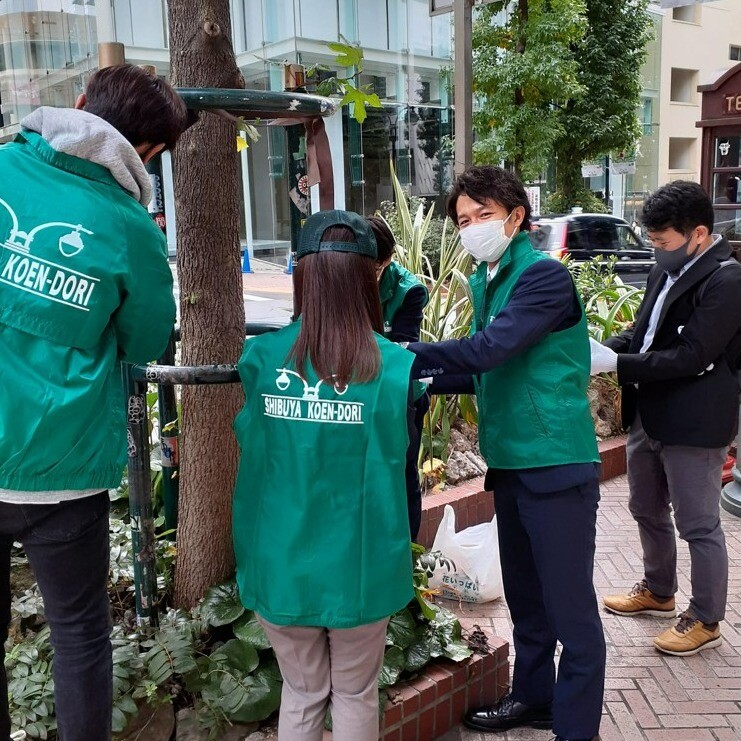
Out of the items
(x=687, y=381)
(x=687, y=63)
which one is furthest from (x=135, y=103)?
(x=687, y=63)

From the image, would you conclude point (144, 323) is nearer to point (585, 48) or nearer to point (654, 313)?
point (654, 313)

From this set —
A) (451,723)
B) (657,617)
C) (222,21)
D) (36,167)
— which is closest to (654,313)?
(657,617)

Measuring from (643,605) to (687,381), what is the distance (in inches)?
43.1

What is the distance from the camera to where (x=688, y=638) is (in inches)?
125

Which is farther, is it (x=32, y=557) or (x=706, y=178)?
(x=706, y=178)

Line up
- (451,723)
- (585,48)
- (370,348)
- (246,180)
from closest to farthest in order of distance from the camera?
(370,348), (451,723), (585,48), (246,180)

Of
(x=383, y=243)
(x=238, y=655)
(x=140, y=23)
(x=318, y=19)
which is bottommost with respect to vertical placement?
(x=238, y=655)

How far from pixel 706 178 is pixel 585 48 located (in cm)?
1261

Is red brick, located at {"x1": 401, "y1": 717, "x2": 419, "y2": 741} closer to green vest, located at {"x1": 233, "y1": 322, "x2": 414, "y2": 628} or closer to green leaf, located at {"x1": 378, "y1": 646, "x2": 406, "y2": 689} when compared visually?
green leaf, located at {"x1": 378, "y1": 646, "x2": 406, "y2": 689}

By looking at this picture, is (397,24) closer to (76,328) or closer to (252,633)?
(252,633)

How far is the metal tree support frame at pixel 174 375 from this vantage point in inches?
80.4

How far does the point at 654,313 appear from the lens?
3.14 metres

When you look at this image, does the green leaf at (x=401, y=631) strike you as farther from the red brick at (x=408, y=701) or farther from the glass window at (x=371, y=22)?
the glass window at (x=371, y=22)

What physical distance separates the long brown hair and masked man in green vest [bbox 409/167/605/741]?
1.22ft
